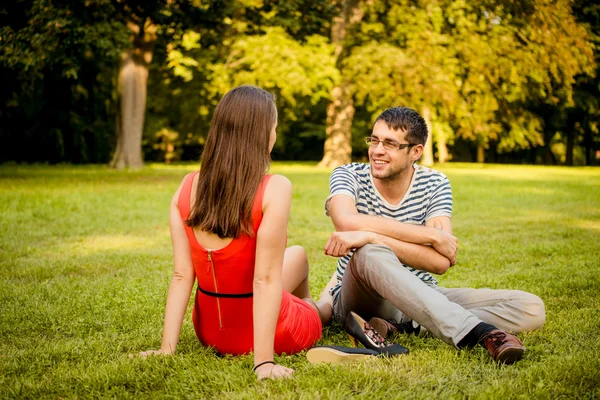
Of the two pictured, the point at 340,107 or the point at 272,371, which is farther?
the point at 340,107

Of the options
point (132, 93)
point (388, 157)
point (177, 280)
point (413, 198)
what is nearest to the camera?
point (177, 280)

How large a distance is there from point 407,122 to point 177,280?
6.19 ft

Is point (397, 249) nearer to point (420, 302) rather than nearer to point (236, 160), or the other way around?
point (420, 302)

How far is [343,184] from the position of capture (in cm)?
432

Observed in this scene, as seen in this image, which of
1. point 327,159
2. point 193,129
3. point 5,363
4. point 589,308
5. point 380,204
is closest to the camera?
point 5,363

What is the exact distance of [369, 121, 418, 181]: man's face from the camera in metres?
4.24

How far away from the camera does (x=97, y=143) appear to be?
34438mm

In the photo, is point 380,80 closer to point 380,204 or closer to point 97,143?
point 97,143

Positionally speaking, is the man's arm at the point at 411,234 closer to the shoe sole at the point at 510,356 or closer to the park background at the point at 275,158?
the park background at the point at 275,158

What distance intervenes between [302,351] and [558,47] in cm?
2440

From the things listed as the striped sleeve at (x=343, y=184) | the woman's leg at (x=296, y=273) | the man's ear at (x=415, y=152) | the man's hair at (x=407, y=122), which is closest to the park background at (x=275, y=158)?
the woman's leg at (x=296, y=273)

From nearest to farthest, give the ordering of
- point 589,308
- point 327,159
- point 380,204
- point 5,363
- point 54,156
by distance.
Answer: point 5,363 → point 380,204 → point 589,308 → point 327,159 → point 54,156

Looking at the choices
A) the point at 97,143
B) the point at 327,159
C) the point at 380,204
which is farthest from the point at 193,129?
the point at 380,204

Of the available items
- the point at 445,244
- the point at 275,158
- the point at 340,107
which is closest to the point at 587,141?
the point at 340,107
